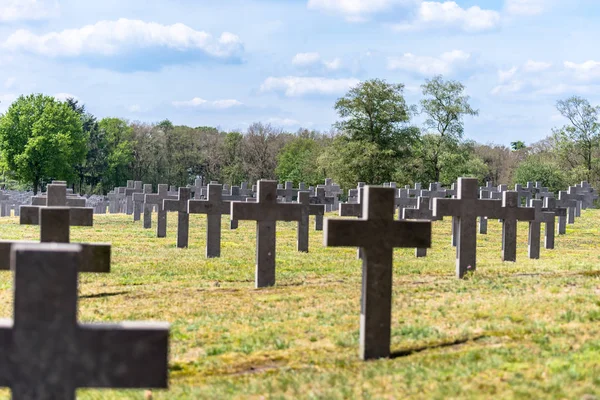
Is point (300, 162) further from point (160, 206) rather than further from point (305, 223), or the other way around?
point (305, 223)

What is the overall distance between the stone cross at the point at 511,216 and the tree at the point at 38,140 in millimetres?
60980

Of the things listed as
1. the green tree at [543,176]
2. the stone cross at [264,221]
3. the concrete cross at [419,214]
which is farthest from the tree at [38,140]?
the stone cross at [264,221]

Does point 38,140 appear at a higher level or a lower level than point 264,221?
higher

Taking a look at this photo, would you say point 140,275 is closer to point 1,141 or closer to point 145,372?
point 145,372

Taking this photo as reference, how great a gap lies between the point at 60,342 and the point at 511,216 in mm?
16264

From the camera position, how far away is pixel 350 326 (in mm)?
10953

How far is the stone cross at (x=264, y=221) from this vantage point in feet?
53.0

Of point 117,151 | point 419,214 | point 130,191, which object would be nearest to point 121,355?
point 419,214

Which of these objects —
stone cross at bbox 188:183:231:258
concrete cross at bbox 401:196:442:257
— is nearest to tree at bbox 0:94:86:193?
stone cross at bbox 188:183:231:258

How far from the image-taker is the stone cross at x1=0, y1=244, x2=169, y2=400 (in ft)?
15.2

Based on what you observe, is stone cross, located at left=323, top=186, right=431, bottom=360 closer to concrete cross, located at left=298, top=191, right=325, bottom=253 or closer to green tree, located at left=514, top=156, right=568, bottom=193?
concrete cross, located at left=298, top=191, right=325, bottom=253

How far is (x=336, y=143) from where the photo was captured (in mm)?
74250

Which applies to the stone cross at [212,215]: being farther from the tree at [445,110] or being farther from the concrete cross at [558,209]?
the tree at [445,110]

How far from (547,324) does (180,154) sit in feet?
316
